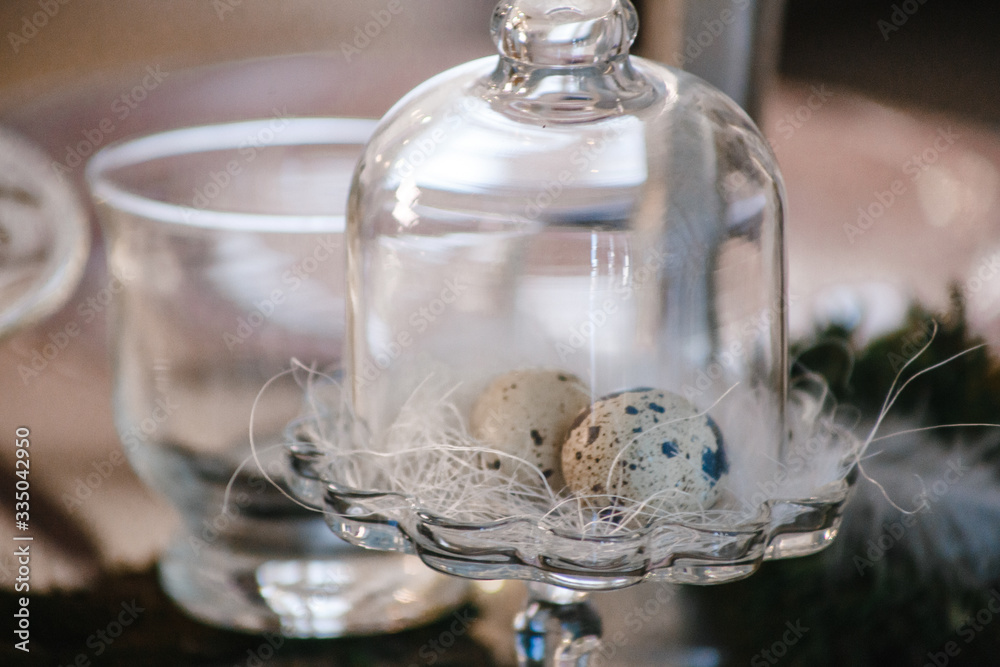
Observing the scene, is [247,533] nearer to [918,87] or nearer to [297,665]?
[297,665]

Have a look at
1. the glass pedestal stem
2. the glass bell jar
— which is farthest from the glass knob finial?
the glass pedestal stem

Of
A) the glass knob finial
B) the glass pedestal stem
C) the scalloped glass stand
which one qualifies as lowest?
the glass pedestal stem

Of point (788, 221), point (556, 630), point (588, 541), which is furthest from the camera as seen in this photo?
point (788, 221)

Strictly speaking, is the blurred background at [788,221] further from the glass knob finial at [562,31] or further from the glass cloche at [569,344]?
the glass knob finial at [562,31]

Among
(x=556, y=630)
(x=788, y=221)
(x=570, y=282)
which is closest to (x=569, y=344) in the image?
(x=570, y=282)

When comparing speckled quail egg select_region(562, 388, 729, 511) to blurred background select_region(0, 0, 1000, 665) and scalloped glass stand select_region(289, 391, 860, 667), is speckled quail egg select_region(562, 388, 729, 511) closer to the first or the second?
scalloped glass stand select_region(289, 391, 860, 667)

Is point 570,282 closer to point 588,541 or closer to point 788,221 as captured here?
point 588,541
